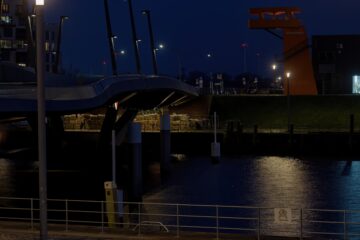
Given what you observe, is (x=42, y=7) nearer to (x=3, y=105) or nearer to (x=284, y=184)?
(x=3, y=105)

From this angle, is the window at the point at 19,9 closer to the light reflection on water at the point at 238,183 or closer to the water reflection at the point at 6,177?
the water reflection at the point at 6,177

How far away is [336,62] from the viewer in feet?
271

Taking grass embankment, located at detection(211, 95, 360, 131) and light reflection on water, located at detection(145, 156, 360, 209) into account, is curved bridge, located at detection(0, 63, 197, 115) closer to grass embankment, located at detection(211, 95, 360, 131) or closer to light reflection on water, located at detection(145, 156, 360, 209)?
light reflection on water, located at detection(145, 156, 360, 209)

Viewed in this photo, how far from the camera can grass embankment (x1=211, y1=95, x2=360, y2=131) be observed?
2694 inches

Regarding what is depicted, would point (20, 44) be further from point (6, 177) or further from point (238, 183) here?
point (238, 183)

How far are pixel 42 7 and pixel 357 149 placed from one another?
45348 millimetres

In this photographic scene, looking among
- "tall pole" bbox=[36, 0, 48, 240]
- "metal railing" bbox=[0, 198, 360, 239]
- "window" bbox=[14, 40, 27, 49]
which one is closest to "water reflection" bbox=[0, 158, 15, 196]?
"metal railing" bbox=[0, 198, 360, 239]

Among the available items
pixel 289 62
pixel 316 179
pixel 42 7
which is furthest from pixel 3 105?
pixel 289 62

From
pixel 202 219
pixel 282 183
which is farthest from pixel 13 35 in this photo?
pixel 202 219

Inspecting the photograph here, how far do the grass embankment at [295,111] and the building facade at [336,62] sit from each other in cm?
1087

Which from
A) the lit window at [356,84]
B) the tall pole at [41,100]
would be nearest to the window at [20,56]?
the lit window at [356,84]

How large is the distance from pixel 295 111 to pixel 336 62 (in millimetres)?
15343

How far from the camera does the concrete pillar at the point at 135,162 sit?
3638 centimetres

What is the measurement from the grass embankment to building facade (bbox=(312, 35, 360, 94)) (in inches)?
428
